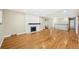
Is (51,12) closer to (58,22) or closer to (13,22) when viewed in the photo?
(58,22)

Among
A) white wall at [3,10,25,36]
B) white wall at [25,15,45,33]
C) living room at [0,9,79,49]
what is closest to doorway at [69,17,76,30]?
living room at [0,9,79,49]

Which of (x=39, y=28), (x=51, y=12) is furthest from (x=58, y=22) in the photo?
(x=39, y=28)

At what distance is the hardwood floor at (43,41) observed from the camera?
79.2 inches

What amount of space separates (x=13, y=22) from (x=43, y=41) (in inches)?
22.3

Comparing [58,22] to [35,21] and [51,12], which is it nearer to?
[51,12]

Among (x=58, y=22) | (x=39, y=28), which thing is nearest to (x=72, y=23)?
(x=58, y=22)

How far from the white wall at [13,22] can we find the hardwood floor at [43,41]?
98 millimetres

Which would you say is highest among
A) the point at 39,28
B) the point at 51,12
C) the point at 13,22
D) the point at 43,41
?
the point at 51,12

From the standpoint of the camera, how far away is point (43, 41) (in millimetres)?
2045

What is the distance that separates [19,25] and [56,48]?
27.3 inches

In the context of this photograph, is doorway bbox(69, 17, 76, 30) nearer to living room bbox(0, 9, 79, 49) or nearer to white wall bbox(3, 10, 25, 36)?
living room bbox(0, 9, 79, 49)

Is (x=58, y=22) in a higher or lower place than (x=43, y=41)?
higher

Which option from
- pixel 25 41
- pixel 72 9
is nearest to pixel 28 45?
pixel 25 41
